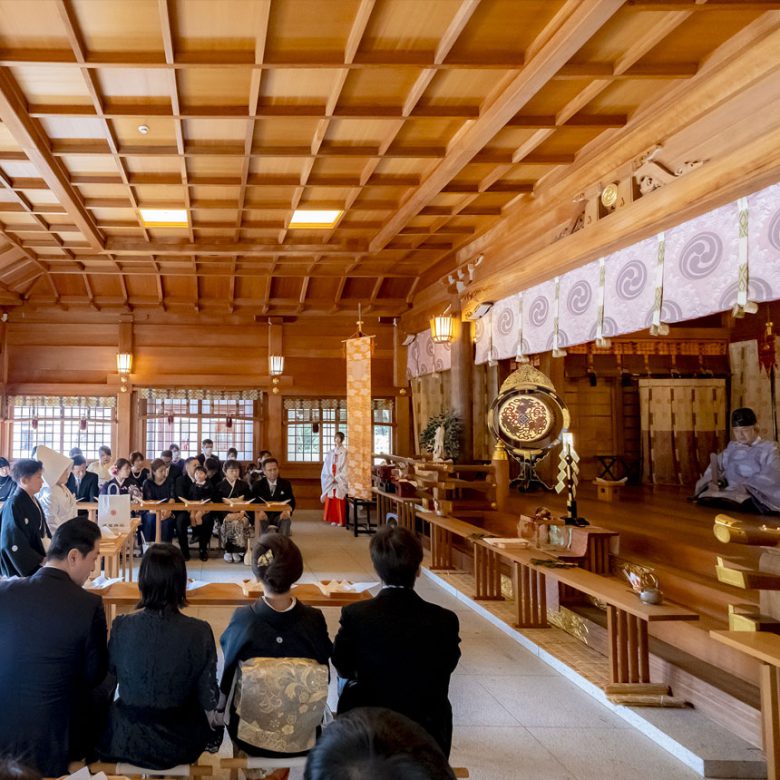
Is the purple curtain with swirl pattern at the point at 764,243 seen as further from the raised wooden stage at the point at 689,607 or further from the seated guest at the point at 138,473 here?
the seated guest at the point at 138,473

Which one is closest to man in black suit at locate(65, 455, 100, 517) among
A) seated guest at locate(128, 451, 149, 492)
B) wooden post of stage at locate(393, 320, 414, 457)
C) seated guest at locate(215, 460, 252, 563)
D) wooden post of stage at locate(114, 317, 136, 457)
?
seated guest at locate(128, 451, 149, 492)

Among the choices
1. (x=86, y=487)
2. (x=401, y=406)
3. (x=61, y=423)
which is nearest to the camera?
(x=86, y=487)

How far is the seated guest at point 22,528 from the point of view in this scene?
4.40 m

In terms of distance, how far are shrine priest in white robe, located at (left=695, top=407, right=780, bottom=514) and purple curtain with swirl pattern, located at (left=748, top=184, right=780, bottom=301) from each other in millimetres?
4040

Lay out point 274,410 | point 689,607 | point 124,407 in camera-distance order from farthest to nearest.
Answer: point 274,410 → point 124,407 → point 689,607

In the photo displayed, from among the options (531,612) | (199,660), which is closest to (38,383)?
(531,612)

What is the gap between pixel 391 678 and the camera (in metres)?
2.46

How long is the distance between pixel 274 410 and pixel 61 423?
13.3ft

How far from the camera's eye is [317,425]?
13039 millimetres

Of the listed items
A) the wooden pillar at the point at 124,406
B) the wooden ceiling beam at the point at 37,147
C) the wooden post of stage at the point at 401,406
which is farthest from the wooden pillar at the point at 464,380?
the wooden pillar at the point at 124,406

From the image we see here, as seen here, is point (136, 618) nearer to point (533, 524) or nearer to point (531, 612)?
point (531, 612)

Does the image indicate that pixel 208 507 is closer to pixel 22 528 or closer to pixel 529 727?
pixel 22 528

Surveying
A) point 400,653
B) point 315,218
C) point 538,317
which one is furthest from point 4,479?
point 400,653

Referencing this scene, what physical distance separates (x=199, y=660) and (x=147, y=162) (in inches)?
214
